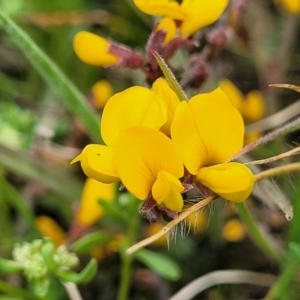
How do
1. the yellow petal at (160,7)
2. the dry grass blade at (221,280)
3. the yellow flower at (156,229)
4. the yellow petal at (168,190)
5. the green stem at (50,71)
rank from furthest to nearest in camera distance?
the yellow flower at (156,229), the dry grass blade at (221,280), the green stem at (50,71), the yellow petal at (160,7), the yellow petal at (168,190)

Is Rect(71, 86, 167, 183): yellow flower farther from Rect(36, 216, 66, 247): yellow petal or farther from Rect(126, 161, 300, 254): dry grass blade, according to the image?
Rect(36, 216, 66, 247): yellow petal

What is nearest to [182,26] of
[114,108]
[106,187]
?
[114,108]

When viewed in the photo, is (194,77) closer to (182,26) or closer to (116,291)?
(182,26)

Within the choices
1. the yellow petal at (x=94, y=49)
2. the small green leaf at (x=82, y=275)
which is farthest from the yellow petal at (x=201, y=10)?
the small green leaf at (x=82, y=275)

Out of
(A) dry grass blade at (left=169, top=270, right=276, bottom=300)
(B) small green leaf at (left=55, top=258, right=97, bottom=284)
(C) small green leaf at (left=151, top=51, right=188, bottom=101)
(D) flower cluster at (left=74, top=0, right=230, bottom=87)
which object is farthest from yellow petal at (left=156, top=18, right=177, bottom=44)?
(A) dry grass blade at (left=169, top=270, right=276, bottom=300)

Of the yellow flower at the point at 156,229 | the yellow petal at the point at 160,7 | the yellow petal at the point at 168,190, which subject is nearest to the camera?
the yellow petal at the point at 168,190

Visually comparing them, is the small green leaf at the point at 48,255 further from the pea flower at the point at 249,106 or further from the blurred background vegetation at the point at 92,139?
the pea flower at the point at 249,106

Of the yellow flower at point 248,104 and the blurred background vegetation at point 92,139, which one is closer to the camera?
the blurred background vegetation at point 92,139

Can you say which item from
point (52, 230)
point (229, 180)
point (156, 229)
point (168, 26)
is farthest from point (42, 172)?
point (229, 180)
